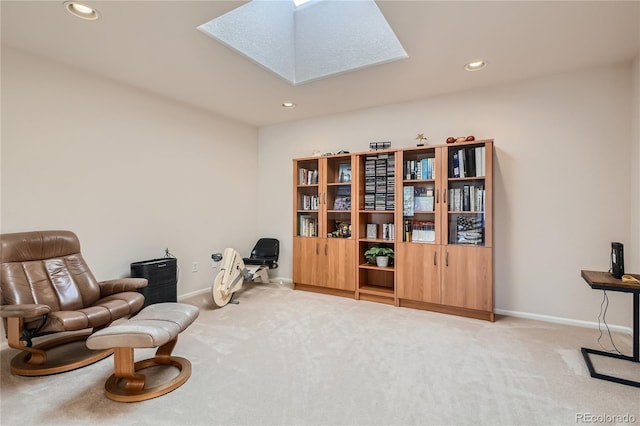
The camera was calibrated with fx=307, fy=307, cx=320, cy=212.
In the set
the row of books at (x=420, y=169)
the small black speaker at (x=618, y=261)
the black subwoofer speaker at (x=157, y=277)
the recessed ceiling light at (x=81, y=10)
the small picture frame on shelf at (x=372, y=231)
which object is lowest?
the black subwoofer speaker at (x=157, y=277)

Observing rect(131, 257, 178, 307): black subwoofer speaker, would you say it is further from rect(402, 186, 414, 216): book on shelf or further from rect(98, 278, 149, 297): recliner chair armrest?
rect(402, 186, 414, 216): book on shelf

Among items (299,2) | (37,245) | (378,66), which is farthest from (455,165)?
(37,245)

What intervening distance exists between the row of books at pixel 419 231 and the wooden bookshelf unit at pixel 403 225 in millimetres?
11

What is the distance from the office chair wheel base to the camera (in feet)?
7.02

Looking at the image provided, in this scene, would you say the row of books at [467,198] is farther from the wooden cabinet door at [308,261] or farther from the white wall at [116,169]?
the white wall at [116,169]

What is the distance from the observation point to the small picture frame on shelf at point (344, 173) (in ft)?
13.8

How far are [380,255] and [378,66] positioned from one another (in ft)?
7.12

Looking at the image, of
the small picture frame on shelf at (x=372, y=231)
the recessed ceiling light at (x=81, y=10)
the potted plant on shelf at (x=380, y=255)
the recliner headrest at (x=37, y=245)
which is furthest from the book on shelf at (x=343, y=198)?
the recessed ceiling light at (x=81, y=10)

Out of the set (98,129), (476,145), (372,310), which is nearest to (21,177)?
(98,129)

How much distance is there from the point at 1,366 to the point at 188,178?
2.47m

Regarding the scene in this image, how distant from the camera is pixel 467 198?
3346 mm

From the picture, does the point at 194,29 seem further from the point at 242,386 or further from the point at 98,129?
the point at 242,386

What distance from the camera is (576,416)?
172 centimetres

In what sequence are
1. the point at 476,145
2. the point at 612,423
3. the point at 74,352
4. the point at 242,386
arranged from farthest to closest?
the point at 476,145 → the point at 74,352 → the point at 242,386 → the point at 612,423
